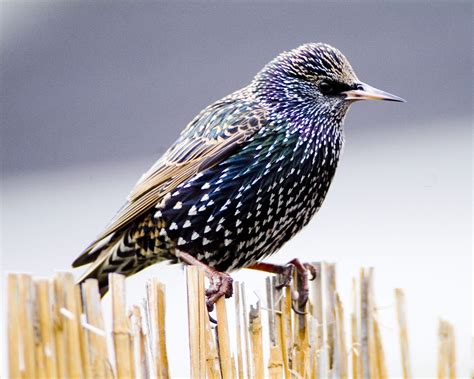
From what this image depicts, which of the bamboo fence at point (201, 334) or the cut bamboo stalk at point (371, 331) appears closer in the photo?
the bamboo fence at point (201, 334)

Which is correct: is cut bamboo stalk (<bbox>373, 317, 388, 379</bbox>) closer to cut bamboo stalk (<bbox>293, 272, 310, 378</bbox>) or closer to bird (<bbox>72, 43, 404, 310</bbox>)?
cut bamboo stalk (<bbox>293, 272, 310, 378</bbox>)

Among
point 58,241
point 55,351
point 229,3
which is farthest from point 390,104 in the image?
point 55,351

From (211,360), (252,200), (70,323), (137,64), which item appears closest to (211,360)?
(211,360)

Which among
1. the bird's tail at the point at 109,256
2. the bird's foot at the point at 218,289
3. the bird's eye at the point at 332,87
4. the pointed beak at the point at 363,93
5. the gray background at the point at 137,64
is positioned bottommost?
the bird's foot at the point at 218,289

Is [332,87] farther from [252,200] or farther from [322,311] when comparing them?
[322,311]

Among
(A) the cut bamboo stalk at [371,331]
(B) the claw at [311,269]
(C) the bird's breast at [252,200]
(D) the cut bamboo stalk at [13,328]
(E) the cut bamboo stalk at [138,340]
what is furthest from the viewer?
(C) the bird's breast at [252,200]

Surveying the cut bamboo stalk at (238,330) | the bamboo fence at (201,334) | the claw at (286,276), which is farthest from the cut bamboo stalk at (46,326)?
the claw at (286,276)

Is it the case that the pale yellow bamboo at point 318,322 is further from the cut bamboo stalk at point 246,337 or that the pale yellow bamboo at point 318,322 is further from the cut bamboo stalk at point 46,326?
the cut bamboo stalk at point 46,326
